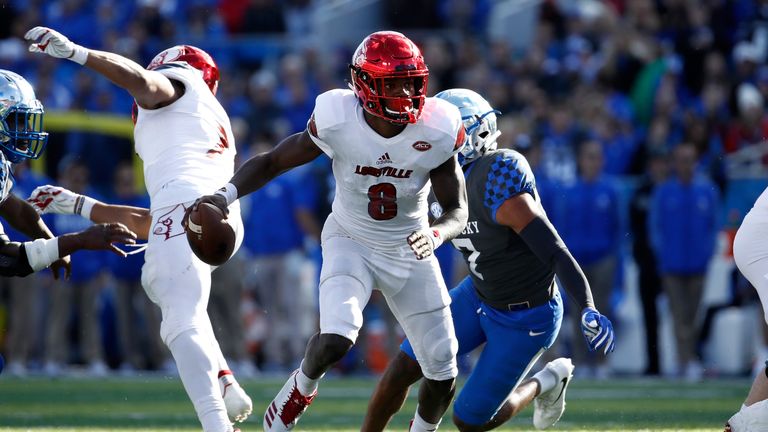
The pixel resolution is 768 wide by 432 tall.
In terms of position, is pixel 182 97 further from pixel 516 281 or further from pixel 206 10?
pixel 206 10

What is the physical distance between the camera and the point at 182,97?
6.12 m

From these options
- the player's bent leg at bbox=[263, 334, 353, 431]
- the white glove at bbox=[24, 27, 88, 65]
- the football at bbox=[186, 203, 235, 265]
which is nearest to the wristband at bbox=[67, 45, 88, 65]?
the white glove at bbox=[24, 27, 88, 65]

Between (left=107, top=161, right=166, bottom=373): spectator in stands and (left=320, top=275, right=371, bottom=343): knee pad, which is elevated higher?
(left=320, top=275, right=371, bottom=343): knee pad

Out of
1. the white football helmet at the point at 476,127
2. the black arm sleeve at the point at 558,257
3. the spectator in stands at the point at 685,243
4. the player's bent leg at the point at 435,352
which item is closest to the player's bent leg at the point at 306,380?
the player's bent leg at the point at 435,352

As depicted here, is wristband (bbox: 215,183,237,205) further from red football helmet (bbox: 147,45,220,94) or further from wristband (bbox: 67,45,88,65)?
red football helmet (bbox: 147,45,220,94)

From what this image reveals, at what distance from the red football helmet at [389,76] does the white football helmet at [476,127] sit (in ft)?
1.69

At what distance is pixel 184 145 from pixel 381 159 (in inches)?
42.5

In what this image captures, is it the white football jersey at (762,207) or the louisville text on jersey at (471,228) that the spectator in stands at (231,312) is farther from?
the white football jersey at (762,207)

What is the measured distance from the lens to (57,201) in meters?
6.34

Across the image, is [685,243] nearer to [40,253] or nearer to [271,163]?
[271,163]

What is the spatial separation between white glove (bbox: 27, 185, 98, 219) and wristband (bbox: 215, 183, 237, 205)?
1.26 meters

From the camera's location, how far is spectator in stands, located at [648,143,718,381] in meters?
10.9

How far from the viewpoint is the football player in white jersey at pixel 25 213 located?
221 inches

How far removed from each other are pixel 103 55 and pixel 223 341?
608cm
